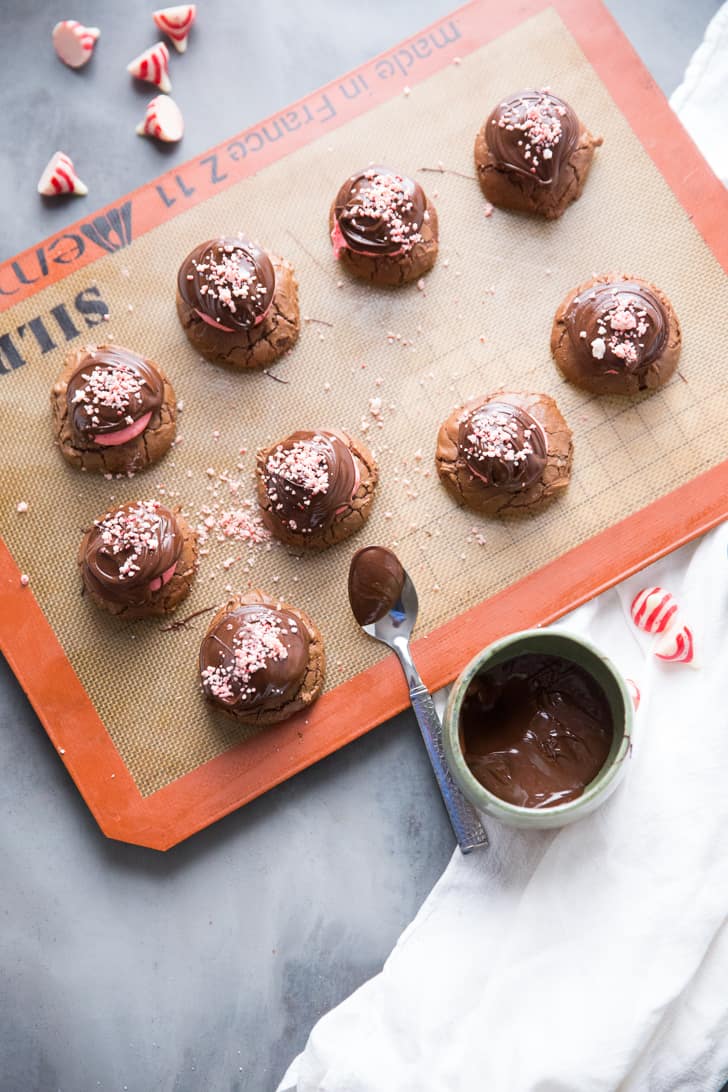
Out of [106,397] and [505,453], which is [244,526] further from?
[505,453]

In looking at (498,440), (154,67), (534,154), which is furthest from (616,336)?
(154,67)

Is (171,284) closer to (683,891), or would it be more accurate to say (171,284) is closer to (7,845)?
(7,845)

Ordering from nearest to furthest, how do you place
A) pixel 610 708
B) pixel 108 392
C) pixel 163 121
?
1. pixel 610 708
2. pixel 108 392
3. pixel 163 121

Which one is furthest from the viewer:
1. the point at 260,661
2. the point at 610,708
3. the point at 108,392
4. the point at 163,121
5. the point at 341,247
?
the point at 163,121

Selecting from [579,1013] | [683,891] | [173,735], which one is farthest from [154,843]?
[683,891]

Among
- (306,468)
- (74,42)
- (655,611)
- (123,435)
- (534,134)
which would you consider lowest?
(655,611)

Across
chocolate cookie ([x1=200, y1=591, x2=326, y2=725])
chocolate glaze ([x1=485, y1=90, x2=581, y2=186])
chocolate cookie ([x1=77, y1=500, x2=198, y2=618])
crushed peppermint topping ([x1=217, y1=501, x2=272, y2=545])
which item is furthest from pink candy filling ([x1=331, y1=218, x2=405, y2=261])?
chocolate cookie ([x1=200, y1=591, x2=326, y2=725])

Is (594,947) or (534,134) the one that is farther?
(534,134)
